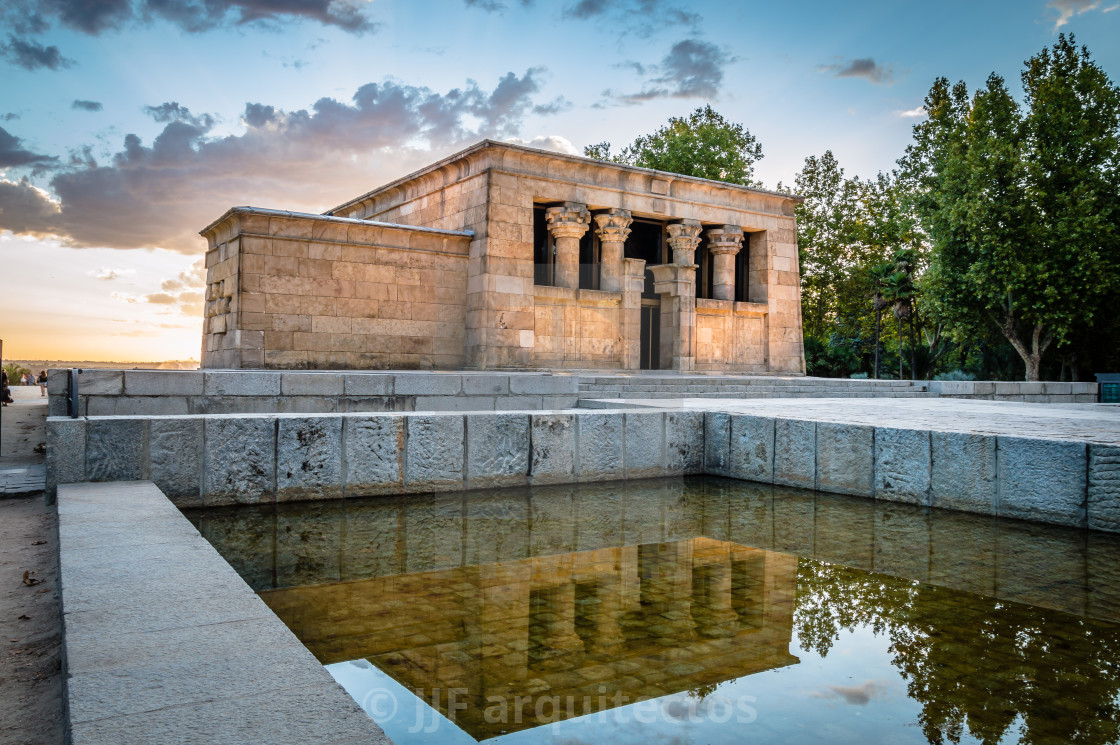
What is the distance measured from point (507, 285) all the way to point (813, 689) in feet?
56.8

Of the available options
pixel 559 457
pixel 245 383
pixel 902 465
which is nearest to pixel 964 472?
pixel 902 465

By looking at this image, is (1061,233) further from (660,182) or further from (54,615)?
(54,615)

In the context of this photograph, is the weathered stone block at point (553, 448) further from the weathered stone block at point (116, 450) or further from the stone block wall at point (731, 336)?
the stone block wall at point (731, 336)

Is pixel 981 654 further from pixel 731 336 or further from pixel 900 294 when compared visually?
pixel 900 294

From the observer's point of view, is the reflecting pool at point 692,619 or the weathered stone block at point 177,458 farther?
the weathered stone block at point 177,458

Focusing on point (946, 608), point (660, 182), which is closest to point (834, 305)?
point (660, 182)

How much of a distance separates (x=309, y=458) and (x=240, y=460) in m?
0.59

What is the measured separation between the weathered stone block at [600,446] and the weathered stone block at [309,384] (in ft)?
16.6

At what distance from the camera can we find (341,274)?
18.1 meters

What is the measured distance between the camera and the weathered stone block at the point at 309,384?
39.1 feet

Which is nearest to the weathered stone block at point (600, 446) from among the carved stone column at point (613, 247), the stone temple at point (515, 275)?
the stone temple at point (515, 275)

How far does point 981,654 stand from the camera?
12.7 ft

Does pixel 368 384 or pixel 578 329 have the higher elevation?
pixel 578 329

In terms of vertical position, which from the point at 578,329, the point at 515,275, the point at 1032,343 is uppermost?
the point at 515,275
